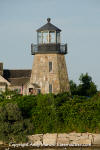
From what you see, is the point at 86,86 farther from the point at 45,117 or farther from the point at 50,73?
the point at 45,117

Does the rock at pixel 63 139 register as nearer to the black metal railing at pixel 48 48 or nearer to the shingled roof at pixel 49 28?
the black metal railing at pixel 48 48

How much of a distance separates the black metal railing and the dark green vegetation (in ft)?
32.0

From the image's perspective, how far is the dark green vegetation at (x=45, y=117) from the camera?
164ft

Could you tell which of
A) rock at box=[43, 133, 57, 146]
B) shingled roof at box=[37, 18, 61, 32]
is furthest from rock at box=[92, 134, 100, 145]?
shingled roof at box=[37, 18, 61, 32]

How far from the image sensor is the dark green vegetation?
49.9 m

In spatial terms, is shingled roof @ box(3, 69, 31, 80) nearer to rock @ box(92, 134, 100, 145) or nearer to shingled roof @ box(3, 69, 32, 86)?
shingled roof @ box(3, 69, 32, 86)

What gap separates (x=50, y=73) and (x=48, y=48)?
2.36m

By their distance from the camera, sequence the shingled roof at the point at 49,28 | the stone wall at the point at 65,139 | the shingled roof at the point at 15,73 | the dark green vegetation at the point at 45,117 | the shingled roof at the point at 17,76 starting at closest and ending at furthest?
the stone wall at the point at 65,139
the dark green vegetation at the point at 45,117
the shingled roof at the point at 49,28
the shingled roof at the point at 17,76
the shingled roof at the point at 15,73

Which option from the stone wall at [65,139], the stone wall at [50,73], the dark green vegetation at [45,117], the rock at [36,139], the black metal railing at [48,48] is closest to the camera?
the stone wall at [65,139]

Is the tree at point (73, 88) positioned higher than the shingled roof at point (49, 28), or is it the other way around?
the shingled roof at point (49, 28)

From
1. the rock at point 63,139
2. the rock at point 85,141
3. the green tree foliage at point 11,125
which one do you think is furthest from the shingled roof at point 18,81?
the rock at point 85,141

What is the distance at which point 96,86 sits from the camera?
7075cm

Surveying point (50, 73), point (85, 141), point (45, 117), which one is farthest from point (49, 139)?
point (50, 73)

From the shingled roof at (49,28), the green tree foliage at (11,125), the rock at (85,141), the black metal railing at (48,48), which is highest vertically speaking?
the shingled roof at (49,28)
